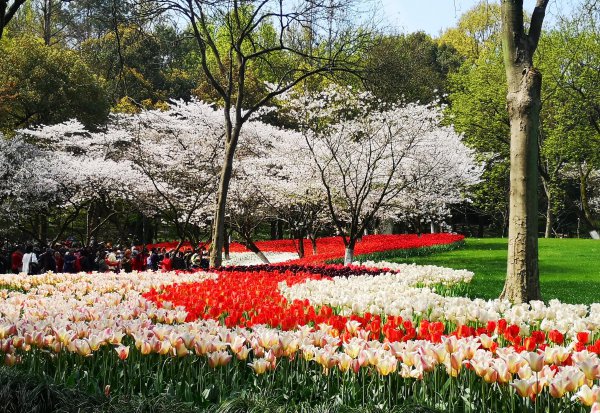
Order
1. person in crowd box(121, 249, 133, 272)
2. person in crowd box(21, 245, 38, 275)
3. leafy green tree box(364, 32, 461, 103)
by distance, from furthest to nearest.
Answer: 1. leafy green tree box(364, 32, 461, 103)
2. person in crowd box(121, 249, 133, 272)
3. person in crowd box(21, 245, 38, 275)

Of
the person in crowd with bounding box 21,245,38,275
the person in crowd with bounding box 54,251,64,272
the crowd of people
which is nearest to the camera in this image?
the person in crowd with bounding box 21,245,38,275

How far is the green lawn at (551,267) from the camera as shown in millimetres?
11141

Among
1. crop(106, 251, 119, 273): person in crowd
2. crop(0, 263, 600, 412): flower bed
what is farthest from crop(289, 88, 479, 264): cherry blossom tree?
crop(0, 263, 600, 412): flower bed

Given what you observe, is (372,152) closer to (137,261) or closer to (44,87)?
(137,261)

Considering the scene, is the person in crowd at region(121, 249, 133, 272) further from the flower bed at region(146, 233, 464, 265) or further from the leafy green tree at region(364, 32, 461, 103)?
the leafy green tree at region(364, 32, 461, 103)

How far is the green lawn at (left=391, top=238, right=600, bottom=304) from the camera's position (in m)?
11.1

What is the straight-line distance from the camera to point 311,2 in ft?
45.4

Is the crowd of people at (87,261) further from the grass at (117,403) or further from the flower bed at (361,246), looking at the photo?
the grass at (117,403)

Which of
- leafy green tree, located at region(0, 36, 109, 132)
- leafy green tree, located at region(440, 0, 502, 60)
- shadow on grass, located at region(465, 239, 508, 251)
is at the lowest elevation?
shadow on grass, located at region(465, 239, 508, 251)

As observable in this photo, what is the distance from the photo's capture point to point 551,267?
16484mm

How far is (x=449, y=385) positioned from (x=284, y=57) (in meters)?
37.7

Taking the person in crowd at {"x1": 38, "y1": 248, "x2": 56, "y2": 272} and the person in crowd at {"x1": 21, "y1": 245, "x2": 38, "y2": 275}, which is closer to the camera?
the person in crowd at {"x1": 21, "y1": 245, "x2": 38, "y2": 275}

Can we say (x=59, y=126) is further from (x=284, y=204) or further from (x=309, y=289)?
(x=309, y=289)

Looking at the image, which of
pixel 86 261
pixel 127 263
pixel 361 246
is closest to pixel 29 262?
pixel 86 261
